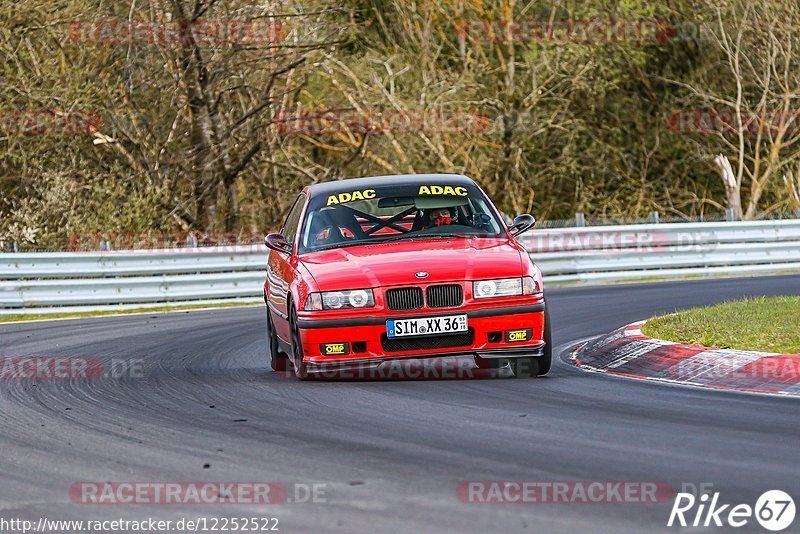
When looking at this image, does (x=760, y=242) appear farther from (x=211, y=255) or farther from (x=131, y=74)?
(x=131, y=74)

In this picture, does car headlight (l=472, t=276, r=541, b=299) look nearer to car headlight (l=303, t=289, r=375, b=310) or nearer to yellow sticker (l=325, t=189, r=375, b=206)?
car headlight (l=303, t=289, r=375, b=310)

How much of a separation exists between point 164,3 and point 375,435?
20455mm

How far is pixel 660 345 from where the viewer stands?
11.1m

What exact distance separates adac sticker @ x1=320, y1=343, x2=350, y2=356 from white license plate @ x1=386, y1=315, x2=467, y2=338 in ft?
1.20

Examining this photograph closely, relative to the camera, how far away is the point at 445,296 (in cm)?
1020

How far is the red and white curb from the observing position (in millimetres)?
9547

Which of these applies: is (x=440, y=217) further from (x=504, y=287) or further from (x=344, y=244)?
(x=504, y=287)

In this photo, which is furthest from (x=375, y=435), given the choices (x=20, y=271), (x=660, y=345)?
(x=20, y=271)

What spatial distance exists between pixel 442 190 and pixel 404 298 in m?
1.90

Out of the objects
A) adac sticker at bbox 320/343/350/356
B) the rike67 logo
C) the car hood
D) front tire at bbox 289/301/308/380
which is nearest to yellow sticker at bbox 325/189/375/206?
the car hood

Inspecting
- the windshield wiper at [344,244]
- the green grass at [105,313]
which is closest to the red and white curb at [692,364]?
the windshield wiper at [344,244]

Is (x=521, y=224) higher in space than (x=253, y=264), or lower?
higher

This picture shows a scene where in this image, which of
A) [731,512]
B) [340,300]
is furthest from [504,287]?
[731,512]

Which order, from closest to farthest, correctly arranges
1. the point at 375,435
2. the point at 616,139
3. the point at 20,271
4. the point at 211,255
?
the point at 375,435 → the point at 20,271 → the point at 211,255 → the point at 616,139
